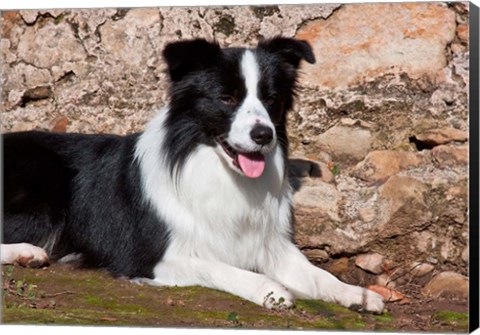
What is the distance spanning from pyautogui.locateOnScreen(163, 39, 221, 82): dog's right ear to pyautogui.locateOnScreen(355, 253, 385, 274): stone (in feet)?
5.26

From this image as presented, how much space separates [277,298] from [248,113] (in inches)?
40.0

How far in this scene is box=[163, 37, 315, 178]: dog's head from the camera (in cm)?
535

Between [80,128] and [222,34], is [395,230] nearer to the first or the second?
[222,34]

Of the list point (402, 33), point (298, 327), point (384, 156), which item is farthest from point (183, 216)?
point (402, 33)

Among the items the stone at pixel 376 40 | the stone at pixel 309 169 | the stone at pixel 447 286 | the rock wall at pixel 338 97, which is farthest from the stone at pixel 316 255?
the stone at pixel 376 40

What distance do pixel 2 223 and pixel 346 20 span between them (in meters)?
2.49

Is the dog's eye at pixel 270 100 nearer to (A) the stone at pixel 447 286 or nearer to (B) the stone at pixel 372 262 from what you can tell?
(B) the stone at pixel 372 262

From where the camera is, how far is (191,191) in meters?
5.79

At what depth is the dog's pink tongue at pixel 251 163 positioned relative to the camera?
550 centimetres

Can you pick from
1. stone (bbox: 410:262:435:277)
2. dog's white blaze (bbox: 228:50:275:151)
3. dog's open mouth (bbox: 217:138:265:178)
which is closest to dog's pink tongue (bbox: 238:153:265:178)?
dog's open mouth (bbox: 217:138:265:178)

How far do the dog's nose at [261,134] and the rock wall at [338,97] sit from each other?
1.12 metres

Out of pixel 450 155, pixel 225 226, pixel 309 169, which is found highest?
pixel 450 155

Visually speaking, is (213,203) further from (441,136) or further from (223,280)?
(441,136)

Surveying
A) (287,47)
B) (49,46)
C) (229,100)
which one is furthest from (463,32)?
(49,46)
